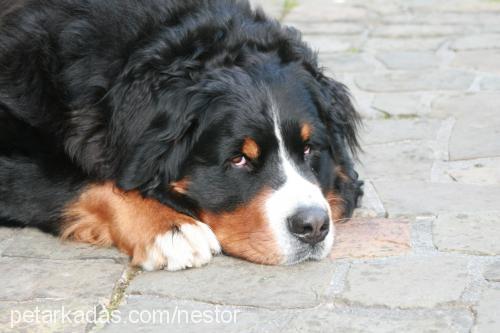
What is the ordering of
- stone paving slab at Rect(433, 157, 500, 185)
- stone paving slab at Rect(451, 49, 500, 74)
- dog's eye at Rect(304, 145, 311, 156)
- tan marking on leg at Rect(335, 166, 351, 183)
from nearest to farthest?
dog's eye at Rect(304, 145, 311, 156) → tan marking on leg at Rect(335, 166, 351, 183) → stone paving slab at Rect(433, 157, 500, 185) → stone paving slab at Rect(451, 49, 500, 74)

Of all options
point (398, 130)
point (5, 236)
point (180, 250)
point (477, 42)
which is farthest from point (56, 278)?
point (477, 42)

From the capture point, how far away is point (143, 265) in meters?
3.55

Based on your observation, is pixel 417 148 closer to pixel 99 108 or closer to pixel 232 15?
pixel 232 15

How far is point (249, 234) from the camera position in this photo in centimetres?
356

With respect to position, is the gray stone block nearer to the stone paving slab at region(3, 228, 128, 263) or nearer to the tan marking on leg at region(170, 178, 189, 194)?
the stone paving slab at region(3, 228, 128, 263)

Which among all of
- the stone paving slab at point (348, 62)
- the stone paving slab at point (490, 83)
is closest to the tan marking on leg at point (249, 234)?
the stone paving slab at point (490, 83)

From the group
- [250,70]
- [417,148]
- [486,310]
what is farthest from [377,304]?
[417,148]

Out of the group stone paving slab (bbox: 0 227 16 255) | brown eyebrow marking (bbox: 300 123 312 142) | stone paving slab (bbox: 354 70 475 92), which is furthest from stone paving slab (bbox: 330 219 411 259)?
stone paving slab (bbox: 354 70 475 92)

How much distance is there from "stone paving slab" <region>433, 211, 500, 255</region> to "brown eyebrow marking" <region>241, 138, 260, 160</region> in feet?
2.63

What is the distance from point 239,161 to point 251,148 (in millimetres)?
71

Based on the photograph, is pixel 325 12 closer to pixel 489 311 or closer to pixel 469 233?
pixel 469 233

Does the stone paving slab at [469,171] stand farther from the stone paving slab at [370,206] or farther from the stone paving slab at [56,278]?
the stone paving slab at [56,278]

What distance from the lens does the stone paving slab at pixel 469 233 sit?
3.63m

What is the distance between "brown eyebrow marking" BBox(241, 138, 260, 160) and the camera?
3633 millimetres
